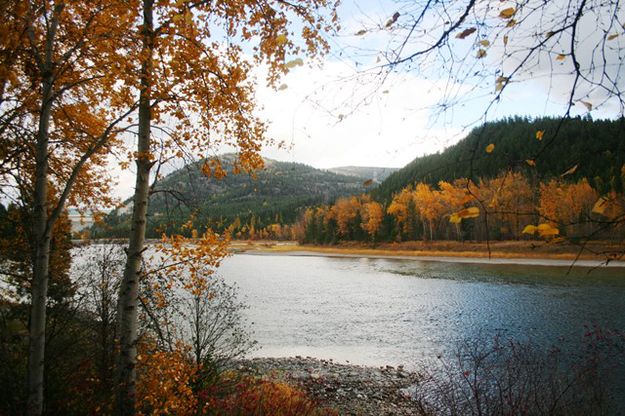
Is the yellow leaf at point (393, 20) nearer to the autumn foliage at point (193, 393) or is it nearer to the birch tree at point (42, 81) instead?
the birch tree at point (42, 81)

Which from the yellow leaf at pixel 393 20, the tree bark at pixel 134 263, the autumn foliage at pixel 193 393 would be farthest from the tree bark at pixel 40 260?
the yellow leaf at pixel 393 20

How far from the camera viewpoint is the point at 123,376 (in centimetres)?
451

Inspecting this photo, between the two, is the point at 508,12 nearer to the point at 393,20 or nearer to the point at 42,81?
the point at 393,20

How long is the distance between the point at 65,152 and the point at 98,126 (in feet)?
5.46

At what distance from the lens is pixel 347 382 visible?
35.7ft

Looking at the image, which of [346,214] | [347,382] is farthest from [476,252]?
[347,382]

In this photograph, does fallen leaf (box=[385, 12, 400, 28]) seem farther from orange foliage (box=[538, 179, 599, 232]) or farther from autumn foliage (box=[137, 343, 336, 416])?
orange foliage (box=[538, 179, 599, 232])

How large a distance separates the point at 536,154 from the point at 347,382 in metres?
10.2

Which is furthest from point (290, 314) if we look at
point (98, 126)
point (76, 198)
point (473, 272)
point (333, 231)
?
point (333, 231)

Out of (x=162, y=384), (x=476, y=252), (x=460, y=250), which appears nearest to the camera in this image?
(x=162, y=384)

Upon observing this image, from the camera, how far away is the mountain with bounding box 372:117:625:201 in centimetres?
218

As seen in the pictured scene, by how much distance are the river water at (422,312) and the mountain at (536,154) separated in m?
6.45

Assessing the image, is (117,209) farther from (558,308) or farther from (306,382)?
(558,308)

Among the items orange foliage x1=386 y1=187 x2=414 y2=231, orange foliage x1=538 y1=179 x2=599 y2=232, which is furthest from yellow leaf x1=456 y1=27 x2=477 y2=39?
orange foliage x1=386 y1=187 x2=414 y2=231
